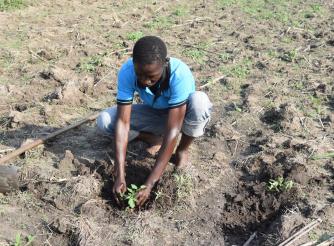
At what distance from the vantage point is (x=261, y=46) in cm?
687

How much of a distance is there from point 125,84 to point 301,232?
1712 mm

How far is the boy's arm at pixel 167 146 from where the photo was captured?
148 inches

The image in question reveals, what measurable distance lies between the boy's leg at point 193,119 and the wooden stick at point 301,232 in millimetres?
1189

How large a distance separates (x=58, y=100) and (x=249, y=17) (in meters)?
3.87

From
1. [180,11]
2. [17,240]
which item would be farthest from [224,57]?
[17,240]

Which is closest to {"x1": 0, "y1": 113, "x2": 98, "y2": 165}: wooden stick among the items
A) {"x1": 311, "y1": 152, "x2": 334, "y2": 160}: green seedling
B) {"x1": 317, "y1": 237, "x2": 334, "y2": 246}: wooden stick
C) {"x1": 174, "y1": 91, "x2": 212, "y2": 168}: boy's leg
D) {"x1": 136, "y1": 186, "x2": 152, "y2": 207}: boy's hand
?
{"x1": 174, "y1": 91, "x2": 212, "y2": 168}: boy's leg

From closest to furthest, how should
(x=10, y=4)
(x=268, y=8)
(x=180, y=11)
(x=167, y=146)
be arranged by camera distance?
1. (x=167, y=146)
2. (x=10, y=4)
3. (x=180, y=11)
4. (x=268, y=8)

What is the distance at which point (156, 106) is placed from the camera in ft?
13.9

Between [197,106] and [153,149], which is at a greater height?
[197,106]

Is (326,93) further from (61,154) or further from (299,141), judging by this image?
(61,154)

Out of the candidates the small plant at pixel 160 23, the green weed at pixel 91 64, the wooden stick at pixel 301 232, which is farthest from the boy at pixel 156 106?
the small plant at pixel 160 23

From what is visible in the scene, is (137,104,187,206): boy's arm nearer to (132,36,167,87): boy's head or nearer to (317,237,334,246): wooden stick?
(132,36,167,87): boy's head

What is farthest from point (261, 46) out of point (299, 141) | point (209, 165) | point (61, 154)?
point (61, 154)

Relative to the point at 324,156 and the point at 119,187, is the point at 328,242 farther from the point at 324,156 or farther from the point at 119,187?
the point at 119,187
